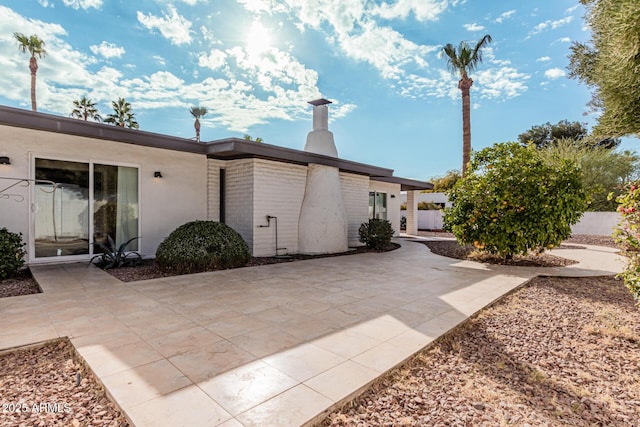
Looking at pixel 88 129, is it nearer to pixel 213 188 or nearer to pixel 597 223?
pixel 213 188

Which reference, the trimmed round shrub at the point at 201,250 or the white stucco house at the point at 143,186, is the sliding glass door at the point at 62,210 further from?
the trimmed round shrub at the point at 201,250

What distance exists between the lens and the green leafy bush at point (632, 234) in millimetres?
3309

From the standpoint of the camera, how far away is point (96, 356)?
9.09 feet

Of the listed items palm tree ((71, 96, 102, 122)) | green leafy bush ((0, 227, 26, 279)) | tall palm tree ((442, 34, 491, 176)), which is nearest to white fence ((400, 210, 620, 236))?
tall palm tree ((442, 34, 491, 176))

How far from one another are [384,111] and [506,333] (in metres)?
12.4

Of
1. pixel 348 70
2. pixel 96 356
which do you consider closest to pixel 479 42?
pixel 348 70

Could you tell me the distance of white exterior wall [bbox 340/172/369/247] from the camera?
11375 mm

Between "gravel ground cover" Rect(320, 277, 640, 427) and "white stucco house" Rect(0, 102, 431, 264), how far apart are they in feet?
19.5

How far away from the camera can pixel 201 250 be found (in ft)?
21.6

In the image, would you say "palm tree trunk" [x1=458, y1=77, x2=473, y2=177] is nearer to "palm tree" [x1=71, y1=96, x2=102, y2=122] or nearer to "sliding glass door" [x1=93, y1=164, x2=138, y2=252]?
"sliding glass door" [x1=93, y1=164, x2=138, y2=252]

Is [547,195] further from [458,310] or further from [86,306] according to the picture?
[86,306]

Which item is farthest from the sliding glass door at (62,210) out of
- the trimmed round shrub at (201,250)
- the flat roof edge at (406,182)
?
the flat roof edge at (406,182)

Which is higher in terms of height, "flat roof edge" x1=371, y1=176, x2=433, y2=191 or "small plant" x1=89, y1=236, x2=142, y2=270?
"flat roof edge" x1=371, y1=176, x2=433, y2=191

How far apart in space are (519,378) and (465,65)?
16624 millimetres
